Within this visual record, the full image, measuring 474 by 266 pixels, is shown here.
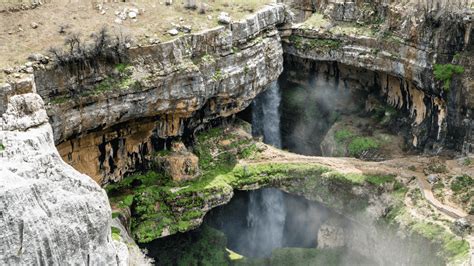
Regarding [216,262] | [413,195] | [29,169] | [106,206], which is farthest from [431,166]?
[29,169]

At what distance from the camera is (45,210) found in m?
20.0

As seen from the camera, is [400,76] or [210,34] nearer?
[210,34]

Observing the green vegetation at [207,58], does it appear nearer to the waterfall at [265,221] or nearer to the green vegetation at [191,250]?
the waterfall at [265,221]

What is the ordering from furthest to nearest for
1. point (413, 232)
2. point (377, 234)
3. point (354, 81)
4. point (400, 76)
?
point (354, 81), point (400, 76), point (377, 234), point (413, 232)

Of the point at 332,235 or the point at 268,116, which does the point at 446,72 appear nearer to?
the point at 332,235

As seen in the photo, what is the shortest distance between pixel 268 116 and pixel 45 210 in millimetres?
23301

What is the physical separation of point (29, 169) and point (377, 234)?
58.9 feet

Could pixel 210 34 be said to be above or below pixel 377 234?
above

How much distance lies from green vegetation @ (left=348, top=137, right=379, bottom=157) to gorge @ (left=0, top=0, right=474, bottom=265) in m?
0.12

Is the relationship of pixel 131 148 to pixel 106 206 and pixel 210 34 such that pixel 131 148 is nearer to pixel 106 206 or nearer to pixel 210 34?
pixel 210 34

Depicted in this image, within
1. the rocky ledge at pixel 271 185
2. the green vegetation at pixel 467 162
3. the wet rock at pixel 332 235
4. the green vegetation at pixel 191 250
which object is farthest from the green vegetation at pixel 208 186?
the green vegetation at pixel 467 162

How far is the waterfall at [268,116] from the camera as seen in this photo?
4116 cm

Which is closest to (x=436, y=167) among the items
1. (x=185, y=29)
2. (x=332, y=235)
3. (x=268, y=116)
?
(x=332, y=235)

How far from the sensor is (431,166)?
108ft
